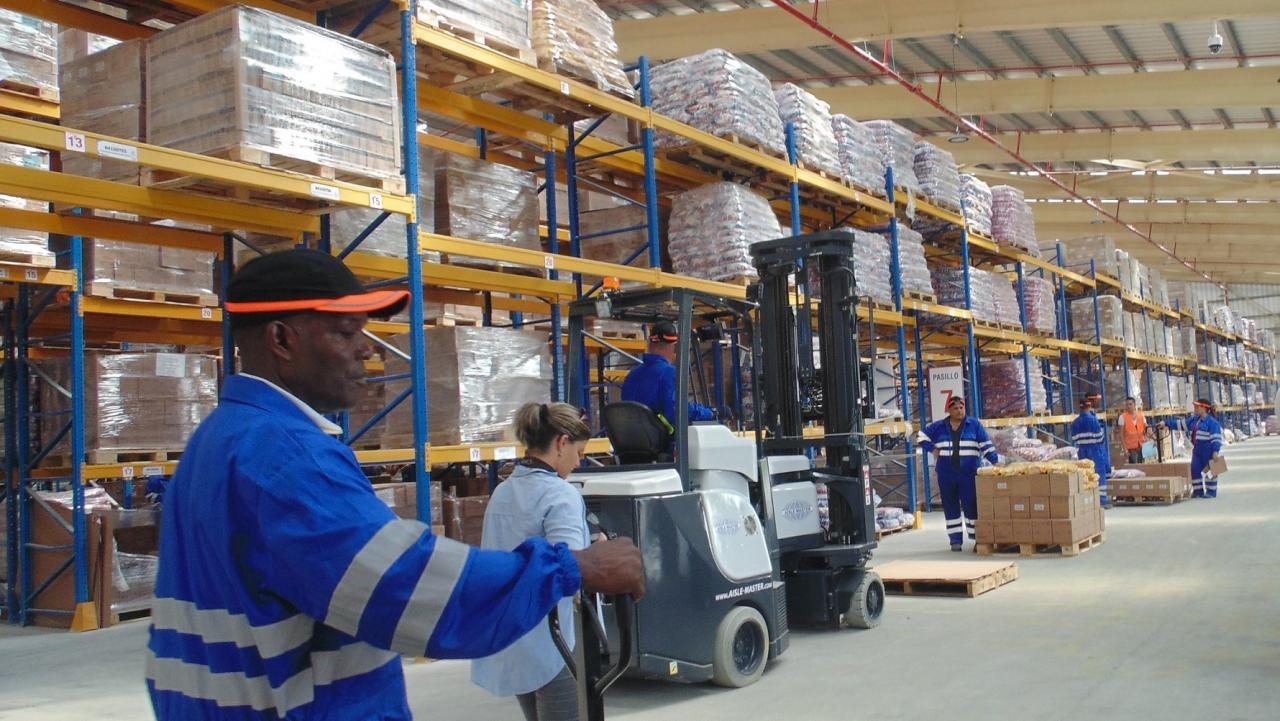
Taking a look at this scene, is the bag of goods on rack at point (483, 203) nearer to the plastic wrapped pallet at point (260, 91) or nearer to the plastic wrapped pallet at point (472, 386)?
the plastic wrapped pallet at point (472, 386)

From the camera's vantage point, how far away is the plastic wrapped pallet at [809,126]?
1219cm

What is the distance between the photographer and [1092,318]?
22.9 metres

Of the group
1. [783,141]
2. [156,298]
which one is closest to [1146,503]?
[783,141]

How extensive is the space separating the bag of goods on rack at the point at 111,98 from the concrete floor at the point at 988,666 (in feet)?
10.4

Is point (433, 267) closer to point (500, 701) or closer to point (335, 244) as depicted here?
point (335, 244)

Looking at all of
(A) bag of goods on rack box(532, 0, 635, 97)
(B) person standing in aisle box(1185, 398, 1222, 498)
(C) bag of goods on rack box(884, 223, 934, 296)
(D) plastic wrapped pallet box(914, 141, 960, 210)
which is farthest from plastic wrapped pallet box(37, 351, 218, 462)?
(B) person standing in aisle box(1185, 398, 1222, 498)

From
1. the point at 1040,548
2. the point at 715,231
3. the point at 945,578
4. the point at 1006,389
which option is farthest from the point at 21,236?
the point at 1006,389

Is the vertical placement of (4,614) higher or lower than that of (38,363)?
lower

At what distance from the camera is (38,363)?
9.59 metres

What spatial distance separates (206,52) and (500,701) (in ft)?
12.7

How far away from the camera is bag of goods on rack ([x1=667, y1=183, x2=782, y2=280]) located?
34.9ft

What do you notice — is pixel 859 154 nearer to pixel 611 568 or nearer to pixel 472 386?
pixel 472 386

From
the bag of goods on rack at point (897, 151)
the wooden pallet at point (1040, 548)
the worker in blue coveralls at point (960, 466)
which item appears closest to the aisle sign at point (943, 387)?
the worker in blue coveralls at point (960, 466)

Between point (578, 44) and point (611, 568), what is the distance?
303 inches
